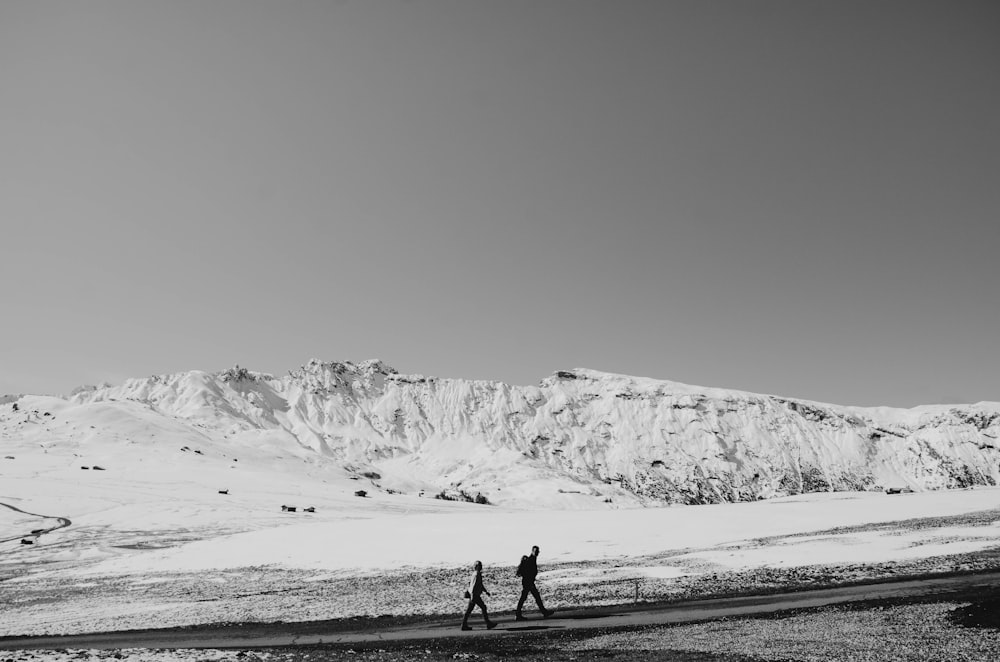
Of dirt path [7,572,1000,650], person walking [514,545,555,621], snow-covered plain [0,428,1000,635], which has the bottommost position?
snow-covered plain [0,428,1000,635]

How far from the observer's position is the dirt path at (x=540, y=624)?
21.1 m

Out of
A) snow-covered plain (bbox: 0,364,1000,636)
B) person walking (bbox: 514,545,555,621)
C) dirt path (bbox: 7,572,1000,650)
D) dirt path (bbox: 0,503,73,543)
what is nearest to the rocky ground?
snow-covered plain (bbox: 0,364,1000,636)

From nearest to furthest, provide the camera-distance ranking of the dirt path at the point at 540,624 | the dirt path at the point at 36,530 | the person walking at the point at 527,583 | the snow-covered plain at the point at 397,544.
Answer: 1. the dirt path at the point at 540,624
2. the person walking at the point at 527,583
3. the snow-covered plain at the point at 397,544
4. the dirt path at the point at 36,530

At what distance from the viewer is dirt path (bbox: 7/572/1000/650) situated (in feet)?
69.2

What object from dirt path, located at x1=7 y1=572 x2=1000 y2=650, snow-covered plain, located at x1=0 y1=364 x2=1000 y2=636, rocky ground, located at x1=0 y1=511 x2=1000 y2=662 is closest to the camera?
rocky ground, located at x1=0 y1=511 x2=1000 y2=662

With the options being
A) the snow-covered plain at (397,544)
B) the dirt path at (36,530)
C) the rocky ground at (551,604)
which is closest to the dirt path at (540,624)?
the rocky ground at (551,604)

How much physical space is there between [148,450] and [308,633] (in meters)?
176

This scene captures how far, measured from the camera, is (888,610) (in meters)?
19.3

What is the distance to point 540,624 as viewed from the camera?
855 inches

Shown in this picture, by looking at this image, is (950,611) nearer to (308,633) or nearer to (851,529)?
(308,633)

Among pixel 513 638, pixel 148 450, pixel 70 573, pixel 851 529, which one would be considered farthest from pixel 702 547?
pixel 148 450

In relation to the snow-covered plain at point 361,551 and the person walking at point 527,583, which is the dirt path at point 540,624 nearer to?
the person walking at point 527,583

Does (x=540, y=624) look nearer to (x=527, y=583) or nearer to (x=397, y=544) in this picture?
(x=527, y=583)

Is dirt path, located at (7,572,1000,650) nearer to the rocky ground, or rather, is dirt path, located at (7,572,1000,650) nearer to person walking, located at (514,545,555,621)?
person walking, located at (514,545,555,621)
